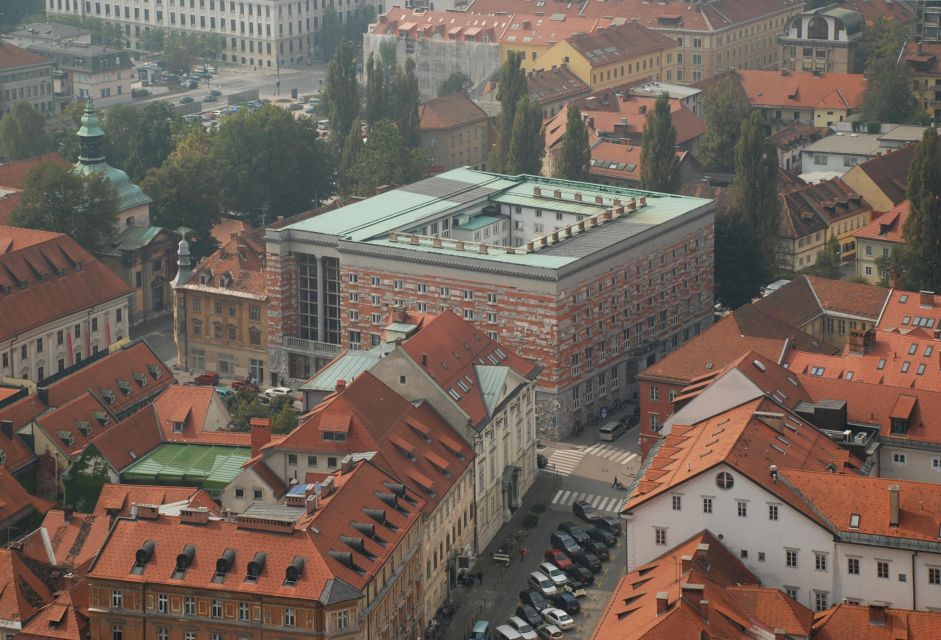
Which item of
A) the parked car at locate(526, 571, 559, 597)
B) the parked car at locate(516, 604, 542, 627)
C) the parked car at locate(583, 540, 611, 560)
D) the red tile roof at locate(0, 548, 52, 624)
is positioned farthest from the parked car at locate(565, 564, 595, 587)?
the red tile roof at locate(0, 548, 52, 624)

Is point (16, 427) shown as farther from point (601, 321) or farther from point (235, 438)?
point (601, 321)

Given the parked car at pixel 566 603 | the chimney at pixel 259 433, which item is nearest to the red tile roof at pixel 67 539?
the chimney at pixel 259 433

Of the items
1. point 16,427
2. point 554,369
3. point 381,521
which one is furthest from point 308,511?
point 554,369

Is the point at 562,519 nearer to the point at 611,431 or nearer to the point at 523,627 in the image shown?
the point at 611,431

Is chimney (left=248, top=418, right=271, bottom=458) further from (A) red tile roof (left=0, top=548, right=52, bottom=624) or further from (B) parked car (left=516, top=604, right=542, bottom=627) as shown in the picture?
(B) parked car (left=516, top=604, right=542, bottom=627)

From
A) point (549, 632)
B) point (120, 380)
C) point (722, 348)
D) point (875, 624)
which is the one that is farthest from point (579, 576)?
point (120, 380)
